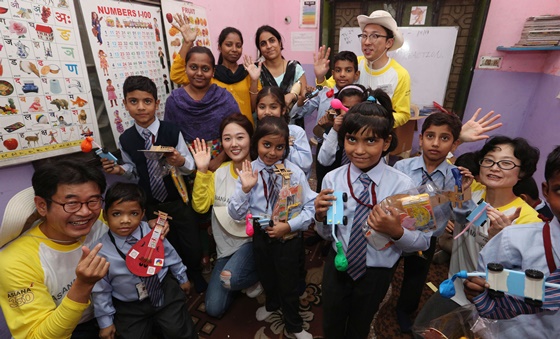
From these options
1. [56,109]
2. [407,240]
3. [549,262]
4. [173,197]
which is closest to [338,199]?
[407,240]

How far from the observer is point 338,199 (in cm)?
142

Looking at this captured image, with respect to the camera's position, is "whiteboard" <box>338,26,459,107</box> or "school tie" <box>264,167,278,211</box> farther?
"whiteboard" <box>338,26,459,107</box>

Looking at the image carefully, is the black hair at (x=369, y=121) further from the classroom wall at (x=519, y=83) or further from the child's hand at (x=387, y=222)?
the classroom wall at (x=519, y=83)

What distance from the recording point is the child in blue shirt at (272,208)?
1.74 metres

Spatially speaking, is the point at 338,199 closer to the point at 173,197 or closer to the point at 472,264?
the point at 472,264

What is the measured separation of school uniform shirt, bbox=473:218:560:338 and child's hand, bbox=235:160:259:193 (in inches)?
45.0

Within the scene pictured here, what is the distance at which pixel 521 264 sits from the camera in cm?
103

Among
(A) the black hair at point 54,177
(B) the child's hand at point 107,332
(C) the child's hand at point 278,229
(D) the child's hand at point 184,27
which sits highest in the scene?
(D) the child's hand at point 184,27

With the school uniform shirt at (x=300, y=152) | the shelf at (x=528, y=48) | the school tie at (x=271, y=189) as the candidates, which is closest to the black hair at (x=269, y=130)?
the school tie at (x=271, y=189)

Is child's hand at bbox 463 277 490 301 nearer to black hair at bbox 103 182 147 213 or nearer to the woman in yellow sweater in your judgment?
black hair at bbox 103 182 147 213

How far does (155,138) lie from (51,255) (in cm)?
91

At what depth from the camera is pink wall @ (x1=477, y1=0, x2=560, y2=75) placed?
338cm

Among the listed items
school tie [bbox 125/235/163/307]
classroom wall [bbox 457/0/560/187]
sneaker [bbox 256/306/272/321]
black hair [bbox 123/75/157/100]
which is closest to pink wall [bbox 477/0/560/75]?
classroom wall [bbox 457/0/560/187]

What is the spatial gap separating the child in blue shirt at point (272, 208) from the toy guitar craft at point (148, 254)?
0.43 meters
